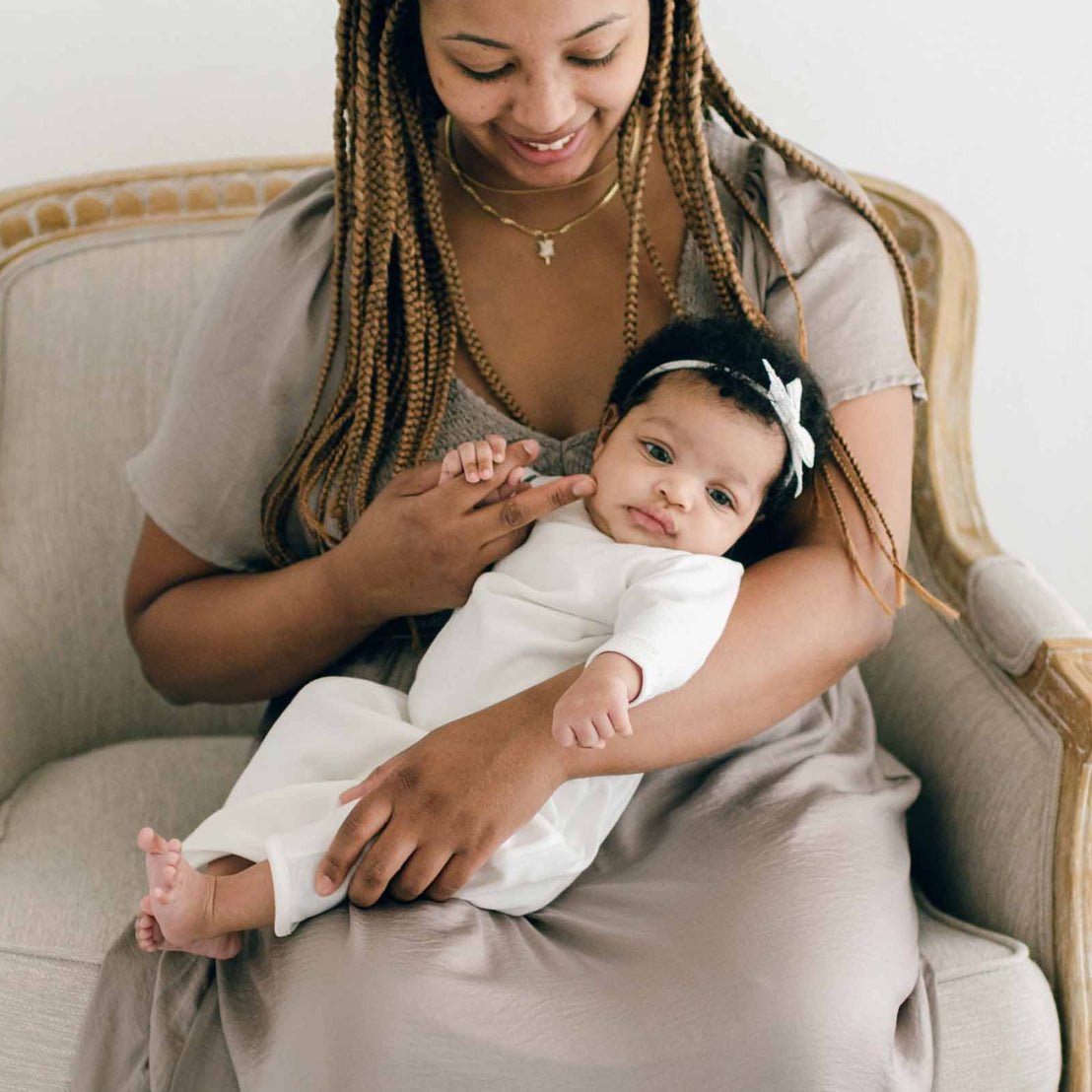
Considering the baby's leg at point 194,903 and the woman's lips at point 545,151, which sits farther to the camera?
the woman's lips at point 545,151

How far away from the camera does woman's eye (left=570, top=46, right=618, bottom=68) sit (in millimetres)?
1091

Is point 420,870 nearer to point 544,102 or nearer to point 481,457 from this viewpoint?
point 481,457

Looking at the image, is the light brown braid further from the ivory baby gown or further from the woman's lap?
the woman's lap

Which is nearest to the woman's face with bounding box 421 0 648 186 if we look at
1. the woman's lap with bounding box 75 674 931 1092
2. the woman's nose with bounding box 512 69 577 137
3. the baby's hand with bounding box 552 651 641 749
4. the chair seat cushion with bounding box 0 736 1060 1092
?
the woman's nose with bounding box 512 69 577 137

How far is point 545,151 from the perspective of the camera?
1159 mm

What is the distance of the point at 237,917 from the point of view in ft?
3.23

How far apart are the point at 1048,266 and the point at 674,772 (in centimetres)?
109

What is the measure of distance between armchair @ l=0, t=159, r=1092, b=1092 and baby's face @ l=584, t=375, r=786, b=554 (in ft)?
1.20

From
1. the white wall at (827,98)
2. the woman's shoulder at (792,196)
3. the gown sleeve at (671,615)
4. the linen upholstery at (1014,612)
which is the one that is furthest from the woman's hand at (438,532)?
the white wall at (827,98)

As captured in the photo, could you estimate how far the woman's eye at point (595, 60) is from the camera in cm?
109

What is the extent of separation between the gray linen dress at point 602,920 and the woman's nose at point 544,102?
248 millimetres

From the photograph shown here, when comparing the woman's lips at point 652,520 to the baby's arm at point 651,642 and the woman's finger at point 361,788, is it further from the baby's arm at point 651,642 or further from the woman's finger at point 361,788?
the woman's finger at point 361,788

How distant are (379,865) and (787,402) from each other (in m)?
0.50

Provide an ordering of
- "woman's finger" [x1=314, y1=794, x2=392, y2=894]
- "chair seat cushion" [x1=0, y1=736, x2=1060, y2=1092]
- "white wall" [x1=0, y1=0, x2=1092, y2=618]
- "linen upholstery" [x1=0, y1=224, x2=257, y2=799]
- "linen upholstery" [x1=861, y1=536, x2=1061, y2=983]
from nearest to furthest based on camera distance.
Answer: "woman's finger" [x1=314, y1=794, x2=392, y2=894]
"chair seat cushion" [x1=0, y1=736, x2=1060, y2=1092]
"linen upholstery" [x1=861, y1=536, x2=1061, y2=983]
"linen upholstery" [x1=0, y1=224, x2=257, y2=799]
"white wall" [x1=0, y1=0, x2=1092, y2=618]
